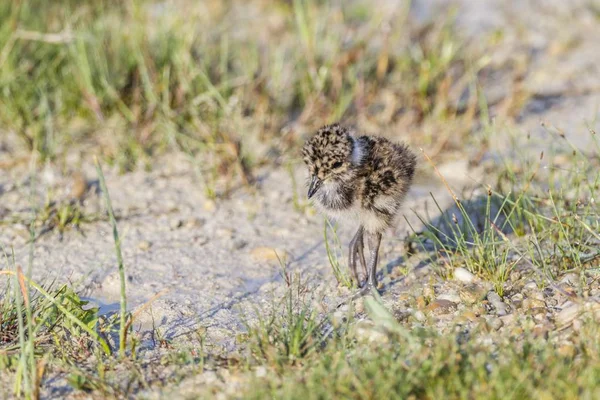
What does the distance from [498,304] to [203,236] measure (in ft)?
5.86

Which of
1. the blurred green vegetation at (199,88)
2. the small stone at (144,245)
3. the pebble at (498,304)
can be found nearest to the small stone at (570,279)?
the pebble at (498,304)

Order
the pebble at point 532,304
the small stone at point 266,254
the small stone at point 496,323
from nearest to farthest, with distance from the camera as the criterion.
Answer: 1. the small stone at point 496,323
2. the pebble at point 532,304
3. the small stone at point 266,254

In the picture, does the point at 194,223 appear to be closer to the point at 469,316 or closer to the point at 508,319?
the point at 469,316

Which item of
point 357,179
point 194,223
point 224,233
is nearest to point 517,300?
point 357,179

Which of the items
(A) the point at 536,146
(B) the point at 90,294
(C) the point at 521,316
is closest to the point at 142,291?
(B) the point at 90,294

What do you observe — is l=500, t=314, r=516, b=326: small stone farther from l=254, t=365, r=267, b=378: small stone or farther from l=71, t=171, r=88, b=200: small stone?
l=71, t=171, r=88, b=200: small stone

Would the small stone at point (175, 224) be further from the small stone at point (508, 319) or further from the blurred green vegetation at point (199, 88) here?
the small stone at point (508, 319)

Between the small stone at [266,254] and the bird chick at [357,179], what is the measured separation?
48 centimetres

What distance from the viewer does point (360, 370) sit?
2.80 meters

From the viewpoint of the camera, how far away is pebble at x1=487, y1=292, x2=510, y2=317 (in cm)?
335

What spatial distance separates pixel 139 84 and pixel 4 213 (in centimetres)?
138

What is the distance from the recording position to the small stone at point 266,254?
418 centimetres

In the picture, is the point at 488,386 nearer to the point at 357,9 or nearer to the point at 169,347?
the point at 169,347

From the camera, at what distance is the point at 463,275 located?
3.66m
